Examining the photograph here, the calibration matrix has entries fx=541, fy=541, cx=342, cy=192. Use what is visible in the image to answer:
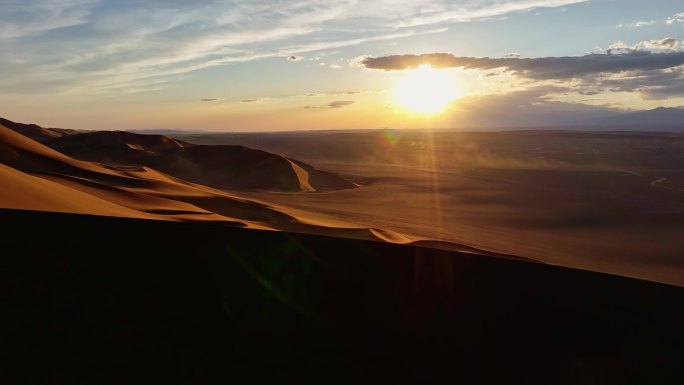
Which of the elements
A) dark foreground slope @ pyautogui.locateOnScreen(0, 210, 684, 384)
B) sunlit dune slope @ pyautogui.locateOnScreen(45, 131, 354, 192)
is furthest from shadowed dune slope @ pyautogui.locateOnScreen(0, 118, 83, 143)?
dark foreground slope @ pyautogui.locateOnScreen(0, 210, 684, 384)

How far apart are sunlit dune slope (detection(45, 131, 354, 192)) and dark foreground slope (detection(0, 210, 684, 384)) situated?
2353 centimetres

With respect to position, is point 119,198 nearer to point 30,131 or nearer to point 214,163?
point 214,163

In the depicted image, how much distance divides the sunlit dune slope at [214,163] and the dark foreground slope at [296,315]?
23.5m

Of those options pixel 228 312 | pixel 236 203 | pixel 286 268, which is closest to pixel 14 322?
pixel 228 312

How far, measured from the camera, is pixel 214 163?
3206cm

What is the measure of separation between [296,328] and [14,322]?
4.99 feet

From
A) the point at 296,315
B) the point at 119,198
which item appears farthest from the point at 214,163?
the point at 296,315

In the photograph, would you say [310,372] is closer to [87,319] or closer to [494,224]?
[87,319]

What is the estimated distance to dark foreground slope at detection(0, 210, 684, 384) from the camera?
9.31 feet

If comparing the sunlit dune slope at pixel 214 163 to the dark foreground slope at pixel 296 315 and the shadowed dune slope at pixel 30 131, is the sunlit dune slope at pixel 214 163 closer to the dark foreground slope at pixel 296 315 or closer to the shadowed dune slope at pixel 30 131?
the shadowed dune slope at pixel 30 131

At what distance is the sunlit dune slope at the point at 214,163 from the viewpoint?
2906 centimetres

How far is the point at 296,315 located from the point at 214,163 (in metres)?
29.7

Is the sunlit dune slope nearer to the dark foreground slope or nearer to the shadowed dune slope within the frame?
the shadowed dune slope

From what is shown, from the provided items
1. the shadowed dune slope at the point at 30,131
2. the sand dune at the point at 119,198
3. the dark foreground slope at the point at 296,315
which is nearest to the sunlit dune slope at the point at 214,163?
the shadowed dune slope at the point at 30,131
